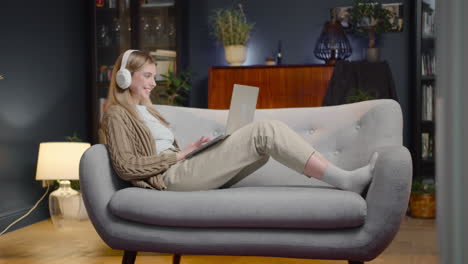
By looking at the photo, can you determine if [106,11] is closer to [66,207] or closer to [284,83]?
[284,83]

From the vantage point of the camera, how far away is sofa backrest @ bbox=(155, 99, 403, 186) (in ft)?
7.06

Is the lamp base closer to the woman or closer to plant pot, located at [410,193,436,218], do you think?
the woman

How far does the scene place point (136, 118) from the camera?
2.16 meters

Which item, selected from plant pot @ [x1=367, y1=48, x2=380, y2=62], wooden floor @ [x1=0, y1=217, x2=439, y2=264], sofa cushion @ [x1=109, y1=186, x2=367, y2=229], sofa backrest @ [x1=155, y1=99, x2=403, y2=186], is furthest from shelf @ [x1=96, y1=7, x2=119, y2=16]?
sofa cushion @ [x1=109, y1=186, x2=367, y2=229]

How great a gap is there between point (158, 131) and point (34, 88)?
2.19m

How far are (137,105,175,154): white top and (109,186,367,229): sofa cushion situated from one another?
411 millimetres

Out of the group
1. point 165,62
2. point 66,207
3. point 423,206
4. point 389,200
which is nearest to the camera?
point 389,200

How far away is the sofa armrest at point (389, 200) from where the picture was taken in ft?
5.49

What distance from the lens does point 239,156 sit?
196 centimetres

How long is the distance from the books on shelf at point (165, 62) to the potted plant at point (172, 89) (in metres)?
0.06

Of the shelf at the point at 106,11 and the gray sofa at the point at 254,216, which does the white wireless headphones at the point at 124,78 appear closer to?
the gray sofa at the point at 254,216

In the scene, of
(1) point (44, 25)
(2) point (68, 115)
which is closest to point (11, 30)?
(1) point (44, 25)

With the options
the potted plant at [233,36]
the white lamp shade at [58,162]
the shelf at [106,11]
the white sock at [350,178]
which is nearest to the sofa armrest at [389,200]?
the white sock at [350,178]

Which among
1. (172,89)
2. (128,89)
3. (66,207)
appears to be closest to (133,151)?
(128,89)
